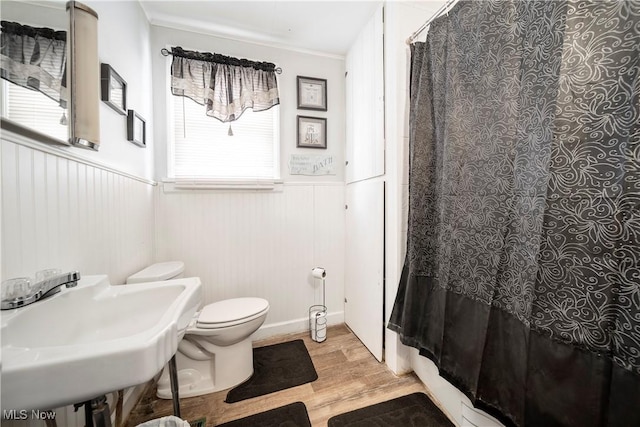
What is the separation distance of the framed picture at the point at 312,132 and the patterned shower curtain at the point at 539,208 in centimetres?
101

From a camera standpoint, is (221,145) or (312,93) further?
(312,93)

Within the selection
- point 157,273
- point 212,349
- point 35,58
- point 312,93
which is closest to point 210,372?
point 212,349

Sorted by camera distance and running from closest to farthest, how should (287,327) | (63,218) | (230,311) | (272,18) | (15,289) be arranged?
(15,289)
(63,218)
(230,311)
(272,18)
(287,327)

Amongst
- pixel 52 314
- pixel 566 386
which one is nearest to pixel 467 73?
pixel 566 386

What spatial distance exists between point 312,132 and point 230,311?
1.53m

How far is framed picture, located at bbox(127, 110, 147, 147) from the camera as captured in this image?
4.53 ft

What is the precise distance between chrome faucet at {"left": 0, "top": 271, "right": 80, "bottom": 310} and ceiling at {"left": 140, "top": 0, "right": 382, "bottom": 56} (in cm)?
180

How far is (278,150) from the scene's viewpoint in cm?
202

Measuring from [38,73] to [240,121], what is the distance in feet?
4.12

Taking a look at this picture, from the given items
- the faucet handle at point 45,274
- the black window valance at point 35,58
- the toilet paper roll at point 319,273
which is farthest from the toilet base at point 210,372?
the black window valance at point 35,58

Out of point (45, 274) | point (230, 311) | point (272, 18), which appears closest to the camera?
point (45, 274)

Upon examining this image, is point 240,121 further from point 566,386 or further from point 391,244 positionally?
point 566,386

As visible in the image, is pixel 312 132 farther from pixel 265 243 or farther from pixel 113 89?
pixel 113 89

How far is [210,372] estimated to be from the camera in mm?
1469
